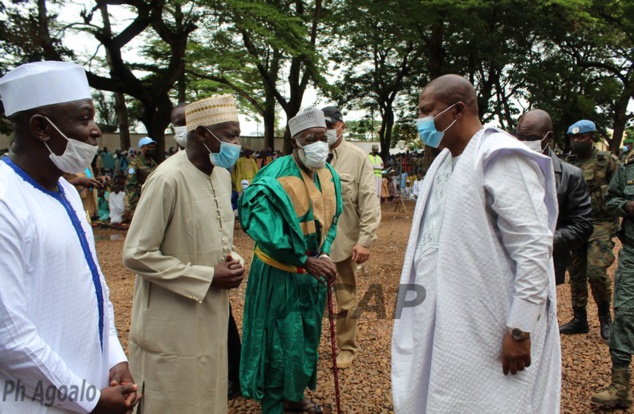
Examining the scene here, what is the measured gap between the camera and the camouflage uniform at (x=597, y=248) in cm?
512

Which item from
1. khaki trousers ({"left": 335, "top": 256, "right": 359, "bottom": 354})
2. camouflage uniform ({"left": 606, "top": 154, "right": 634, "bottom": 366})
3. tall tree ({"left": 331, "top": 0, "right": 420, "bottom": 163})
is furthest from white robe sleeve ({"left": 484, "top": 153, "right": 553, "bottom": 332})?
tall tree ({"left": 331, "top": 0, "right": 420, "bottom": 163})

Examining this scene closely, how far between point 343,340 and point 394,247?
577cm

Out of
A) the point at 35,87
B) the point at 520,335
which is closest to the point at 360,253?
the point at 520,335

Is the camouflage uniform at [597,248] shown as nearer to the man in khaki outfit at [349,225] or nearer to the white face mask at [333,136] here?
the man in khaki outfit at [349,225]

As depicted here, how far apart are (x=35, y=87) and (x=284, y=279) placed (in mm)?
2121

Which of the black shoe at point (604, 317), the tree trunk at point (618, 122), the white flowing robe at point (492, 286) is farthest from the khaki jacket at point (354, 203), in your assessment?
the tree trunk at point (618, 122)

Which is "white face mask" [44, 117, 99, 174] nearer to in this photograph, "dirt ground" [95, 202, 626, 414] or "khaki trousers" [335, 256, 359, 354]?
"dirt ground" [95, 202, 626, 414]

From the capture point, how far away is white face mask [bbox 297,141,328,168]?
3585 millimetres

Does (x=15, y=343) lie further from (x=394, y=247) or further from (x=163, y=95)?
(x=163, y=95)

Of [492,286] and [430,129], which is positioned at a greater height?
[430,129]

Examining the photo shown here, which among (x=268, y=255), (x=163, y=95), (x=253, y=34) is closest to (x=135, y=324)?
(x=268, y=255)

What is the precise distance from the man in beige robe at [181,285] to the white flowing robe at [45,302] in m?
0.72

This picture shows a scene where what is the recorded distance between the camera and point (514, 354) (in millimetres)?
2090

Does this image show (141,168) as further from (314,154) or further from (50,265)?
(50,265)
